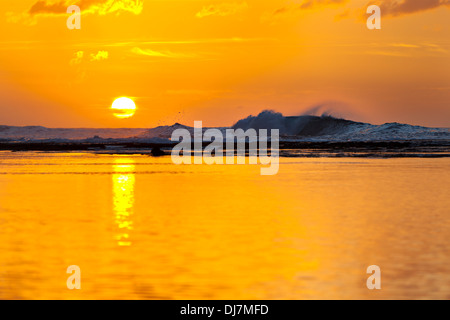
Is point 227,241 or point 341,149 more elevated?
point 341,149

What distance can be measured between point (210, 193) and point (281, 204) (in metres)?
4.96

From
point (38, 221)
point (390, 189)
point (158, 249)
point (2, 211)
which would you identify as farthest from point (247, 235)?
point (390, 189)

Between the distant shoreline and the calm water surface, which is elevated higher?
the distant shoreline

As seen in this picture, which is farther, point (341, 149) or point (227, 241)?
point (341, 149)

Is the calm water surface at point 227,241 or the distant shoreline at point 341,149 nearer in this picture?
the calm water surface at point 227,241

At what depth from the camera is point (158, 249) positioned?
1541 centimetres

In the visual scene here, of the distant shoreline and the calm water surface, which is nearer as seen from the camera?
the calm water surface

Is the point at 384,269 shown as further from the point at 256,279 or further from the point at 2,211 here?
the point at 2,211

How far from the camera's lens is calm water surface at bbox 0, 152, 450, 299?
12031 mm

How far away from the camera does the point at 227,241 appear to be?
16266 millimetres

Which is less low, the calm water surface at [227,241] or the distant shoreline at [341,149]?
the distant shoreline at [341,149]

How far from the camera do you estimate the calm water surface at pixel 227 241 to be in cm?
1203
